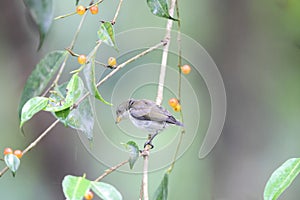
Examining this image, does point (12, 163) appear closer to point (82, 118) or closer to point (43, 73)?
point (82, 118)

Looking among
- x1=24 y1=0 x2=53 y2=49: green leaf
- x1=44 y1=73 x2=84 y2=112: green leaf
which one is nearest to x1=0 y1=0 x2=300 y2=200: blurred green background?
x1=24 y1=0 x2=53 y2=49: green leaf

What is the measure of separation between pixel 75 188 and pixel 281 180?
258mm

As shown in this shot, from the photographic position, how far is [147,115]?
0.78 m

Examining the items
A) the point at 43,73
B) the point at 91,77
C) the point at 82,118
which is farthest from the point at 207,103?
the point at 91,77

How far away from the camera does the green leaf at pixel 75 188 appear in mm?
541

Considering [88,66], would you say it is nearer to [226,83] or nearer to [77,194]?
[77,194]

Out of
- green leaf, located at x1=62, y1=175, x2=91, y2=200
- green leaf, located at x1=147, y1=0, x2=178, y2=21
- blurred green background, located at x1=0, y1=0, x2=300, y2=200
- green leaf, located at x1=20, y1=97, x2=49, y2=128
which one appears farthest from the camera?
blurred green background, located at x1=0, y1=0, x2=300, y2=200

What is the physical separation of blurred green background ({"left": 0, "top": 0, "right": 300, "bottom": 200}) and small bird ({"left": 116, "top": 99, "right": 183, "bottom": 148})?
765 mm

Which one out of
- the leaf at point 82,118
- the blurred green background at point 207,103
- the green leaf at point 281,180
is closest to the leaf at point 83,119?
the leaf at point 82,118

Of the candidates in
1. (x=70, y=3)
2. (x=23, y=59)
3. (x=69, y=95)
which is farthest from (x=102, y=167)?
(x=69, y=95)

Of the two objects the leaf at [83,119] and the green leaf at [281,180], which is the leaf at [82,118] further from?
the green leaf at [281,180]

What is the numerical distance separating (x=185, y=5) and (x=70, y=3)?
0.40 meters

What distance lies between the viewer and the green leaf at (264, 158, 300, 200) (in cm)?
64

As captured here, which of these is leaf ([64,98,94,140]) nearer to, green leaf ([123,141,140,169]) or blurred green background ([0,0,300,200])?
green leaf ([123,141,140,169])
